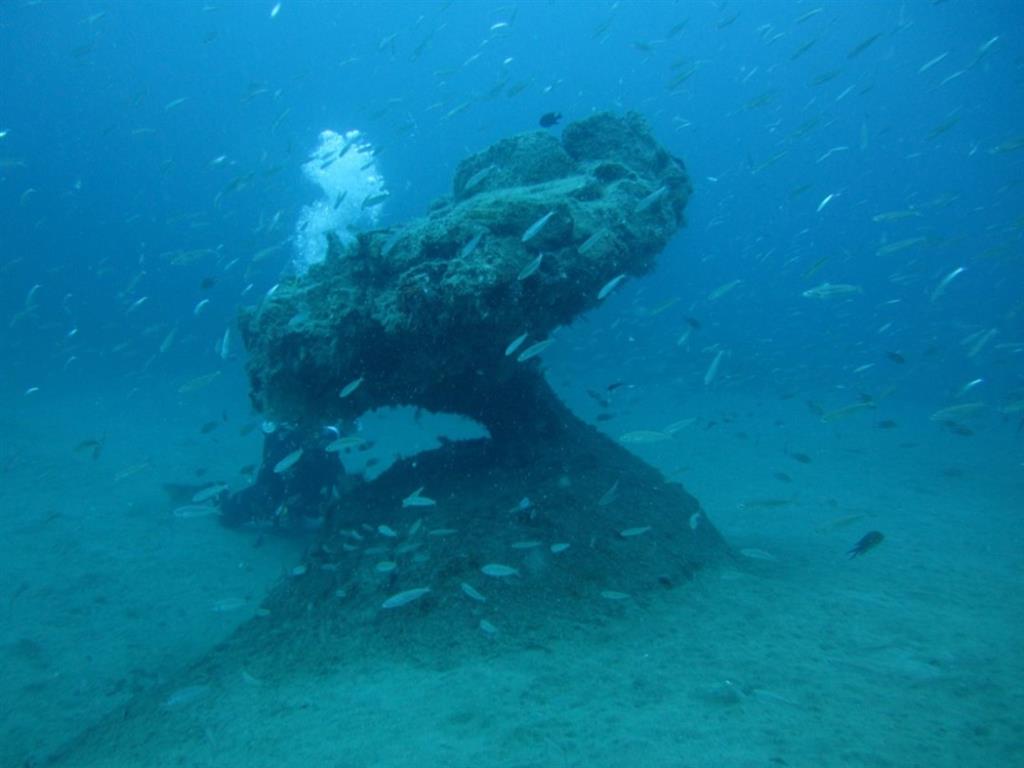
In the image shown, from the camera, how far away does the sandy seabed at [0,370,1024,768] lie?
404 cm

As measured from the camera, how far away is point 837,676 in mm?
4789

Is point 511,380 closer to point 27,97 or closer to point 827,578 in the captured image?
point 827,578

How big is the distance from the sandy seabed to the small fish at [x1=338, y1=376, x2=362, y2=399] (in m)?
2.93

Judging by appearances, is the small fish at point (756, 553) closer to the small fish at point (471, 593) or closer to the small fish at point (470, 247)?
the small fish at point (471, 593)

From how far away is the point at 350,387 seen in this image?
23.5 ft

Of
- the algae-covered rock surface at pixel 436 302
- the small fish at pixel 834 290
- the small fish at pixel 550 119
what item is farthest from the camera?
the small fish at pixel 550 119

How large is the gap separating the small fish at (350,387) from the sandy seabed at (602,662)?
9.61 ft

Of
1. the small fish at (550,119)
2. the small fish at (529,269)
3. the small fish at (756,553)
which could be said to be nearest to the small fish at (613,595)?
the small fish at (756,553)

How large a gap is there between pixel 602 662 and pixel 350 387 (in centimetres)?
434

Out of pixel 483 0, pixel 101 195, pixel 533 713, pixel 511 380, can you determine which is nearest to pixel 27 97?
pixel 101 195

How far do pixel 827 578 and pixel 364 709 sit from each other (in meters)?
6.42

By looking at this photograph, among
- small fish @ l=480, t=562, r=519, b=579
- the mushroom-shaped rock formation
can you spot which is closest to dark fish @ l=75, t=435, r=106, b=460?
the mushroom-shaped rock formation

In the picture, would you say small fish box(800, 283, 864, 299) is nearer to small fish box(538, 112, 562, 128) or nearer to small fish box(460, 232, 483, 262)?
small fish box(460, 232, 483, 262)

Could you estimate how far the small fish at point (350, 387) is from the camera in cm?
716
